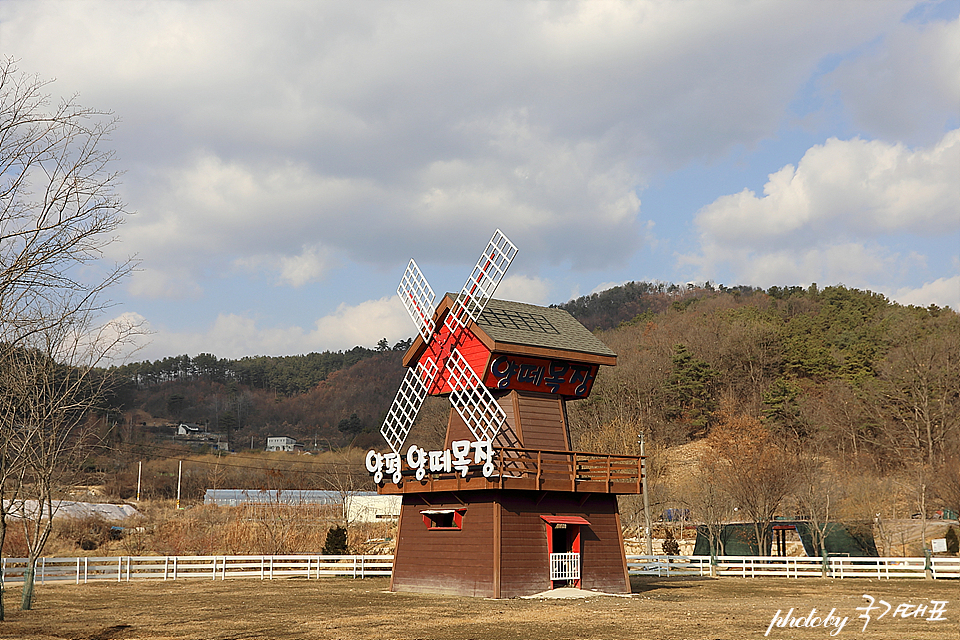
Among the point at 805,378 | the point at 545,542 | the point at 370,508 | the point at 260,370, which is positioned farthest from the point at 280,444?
the point at 545,542

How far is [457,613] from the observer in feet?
61.5

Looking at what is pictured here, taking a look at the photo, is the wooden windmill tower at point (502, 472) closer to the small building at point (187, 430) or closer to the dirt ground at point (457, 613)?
the dirt ground at point (457, 613)

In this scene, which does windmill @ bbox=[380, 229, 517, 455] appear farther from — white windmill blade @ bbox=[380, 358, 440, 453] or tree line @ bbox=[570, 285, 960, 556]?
tree line @ bbox=[570, 285, 960, 556]

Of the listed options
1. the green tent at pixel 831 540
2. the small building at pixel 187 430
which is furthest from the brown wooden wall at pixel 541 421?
the small building at pixel 187 430

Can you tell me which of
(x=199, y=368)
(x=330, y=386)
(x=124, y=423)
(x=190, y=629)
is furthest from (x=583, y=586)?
(x=199, y=368)

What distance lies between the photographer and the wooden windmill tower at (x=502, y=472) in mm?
22797

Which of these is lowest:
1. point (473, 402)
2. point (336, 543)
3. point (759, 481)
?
point (336, 543)

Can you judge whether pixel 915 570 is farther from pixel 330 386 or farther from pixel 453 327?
pixel 330 386

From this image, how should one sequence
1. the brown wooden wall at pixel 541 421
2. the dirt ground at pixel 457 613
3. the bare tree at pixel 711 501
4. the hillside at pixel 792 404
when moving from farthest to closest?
the hillside at pixel 792 404
the bare tree at pixel 711 501
the brown wooden wall at pixel 541 421
the dirt ground at pixel 457 613

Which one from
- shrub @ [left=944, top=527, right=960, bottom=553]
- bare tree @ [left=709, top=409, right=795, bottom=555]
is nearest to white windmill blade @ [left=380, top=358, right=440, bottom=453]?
bare tree @ [left=709, top=409, right=795, bottom=555]

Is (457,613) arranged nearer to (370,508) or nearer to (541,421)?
(541,421)

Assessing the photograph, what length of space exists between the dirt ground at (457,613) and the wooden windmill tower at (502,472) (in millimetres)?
1232

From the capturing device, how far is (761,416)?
246 ft

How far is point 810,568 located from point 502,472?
19.7 metres
